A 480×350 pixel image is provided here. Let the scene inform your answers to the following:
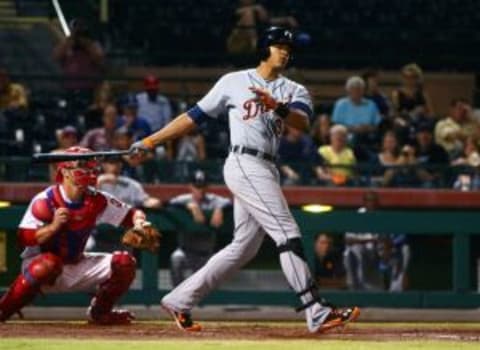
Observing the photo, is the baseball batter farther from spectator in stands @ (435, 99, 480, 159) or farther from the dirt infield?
spectator in stands @ (435, 99, 480, 159)

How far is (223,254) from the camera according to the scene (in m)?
10.9

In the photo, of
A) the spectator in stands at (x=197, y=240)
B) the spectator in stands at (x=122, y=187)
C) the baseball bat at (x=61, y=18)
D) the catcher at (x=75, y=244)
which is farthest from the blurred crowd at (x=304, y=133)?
the catcher at (x=75, y=244)

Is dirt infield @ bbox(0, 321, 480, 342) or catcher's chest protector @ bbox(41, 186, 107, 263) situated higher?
catcher's chest protector @ bbox(41, 186, 107, 263)

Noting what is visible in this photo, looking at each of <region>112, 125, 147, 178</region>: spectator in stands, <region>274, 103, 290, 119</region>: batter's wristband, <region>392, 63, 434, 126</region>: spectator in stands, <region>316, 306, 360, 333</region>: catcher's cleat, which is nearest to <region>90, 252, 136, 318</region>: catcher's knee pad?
<region>316, 306, 360, 333</region>: catcher's cleat

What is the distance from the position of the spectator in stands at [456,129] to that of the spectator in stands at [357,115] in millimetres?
665

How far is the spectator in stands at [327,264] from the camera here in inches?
593

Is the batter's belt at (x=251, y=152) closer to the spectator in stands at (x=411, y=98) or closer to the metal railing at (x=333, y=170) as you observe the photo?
the metal railing at (x=333, y=170)

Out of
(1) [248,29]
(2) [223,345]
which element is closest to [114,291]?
(2) [223,345]

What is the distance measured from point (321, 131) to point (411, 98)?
65.4 inches

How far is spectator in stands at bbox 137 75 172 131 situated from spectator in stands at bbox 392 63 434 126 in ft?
8.41

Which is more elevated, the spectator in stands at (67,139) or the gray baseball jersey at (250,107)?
the gray baseball jersey at (250,107)

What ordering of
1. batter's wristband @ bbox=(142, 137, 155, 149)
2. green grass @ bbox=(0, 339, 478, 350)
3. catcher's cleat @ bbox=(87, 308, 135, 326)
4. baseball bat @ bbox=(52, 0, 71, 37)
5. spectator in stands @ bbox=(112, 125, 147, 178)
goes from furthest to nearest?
baseball bat @ bbox=(52, 0, 71, 37)
spectator in stands @ bbox=(112, 125, 147, 178)
catcher's cleat @ bbox=(87, 308, 135, 326)
batter's wristband @ bbox=(142, 137, 155, 149)
green grass @ bbox=(0, 339, 478, 350)

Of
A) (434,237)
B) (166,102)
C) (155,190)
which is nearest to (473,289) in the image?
(434,237)

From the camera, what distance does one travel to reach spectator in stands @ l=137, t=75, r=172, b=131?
708 inches
